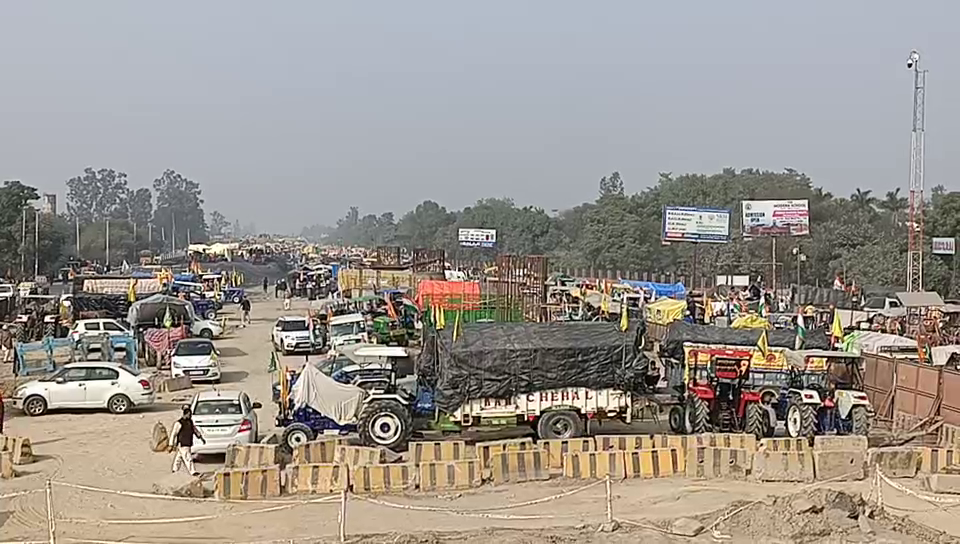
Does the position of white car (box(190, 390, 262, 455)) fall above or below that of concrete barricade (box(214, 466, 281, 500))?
above

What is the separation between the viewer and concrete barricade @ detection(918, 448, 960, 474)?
59.8 feet

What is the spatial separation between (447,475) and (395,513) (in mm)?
1870

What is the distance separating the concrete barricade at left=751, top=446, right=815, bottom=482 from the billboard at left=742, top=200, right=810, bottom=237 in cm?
4952

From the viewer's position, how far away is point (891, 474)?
18062mm

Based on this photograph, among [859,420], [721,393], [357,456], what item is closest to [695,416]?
[721,393]

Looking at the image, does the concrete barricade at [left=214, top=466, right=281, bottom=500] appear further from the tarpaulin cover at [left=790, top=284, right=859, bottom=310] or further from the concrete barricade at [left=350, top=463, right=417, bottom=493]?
the tarpaulin cover at [left=790, top=284, right=859, bottom=310]

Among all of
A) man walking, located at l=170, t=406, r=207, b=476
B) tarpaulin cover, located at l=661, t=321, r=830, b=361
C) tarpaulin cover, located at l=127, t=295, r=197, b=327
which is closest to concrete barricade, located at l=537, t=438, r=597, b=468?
man walking, located at l=170, t=406, r=207, b=476

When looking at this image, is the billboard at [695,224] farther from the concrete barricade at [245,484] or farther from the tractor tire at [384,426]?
the concrete barricade at [245,484]

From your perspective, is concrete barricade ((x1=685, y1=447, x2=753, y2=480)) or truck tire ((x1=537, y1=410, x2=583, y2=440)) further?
truck tire ((x1=537, y1=410, x2=583, y2=440))

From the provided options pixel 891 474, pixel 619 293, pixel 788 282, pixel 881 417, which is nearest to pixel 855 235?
pixel 788 282

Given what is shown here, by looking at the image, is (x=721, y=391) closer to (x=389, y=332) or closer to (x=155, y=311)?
(x=389, y=332)

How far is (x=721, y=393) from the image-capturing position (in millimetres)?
21781

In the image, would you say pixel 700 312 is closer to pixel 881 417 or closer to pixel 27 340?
pixel 881 417

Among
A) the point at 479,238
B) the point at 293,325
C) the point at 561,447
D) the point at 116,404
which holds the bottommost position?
the point at 116,404
